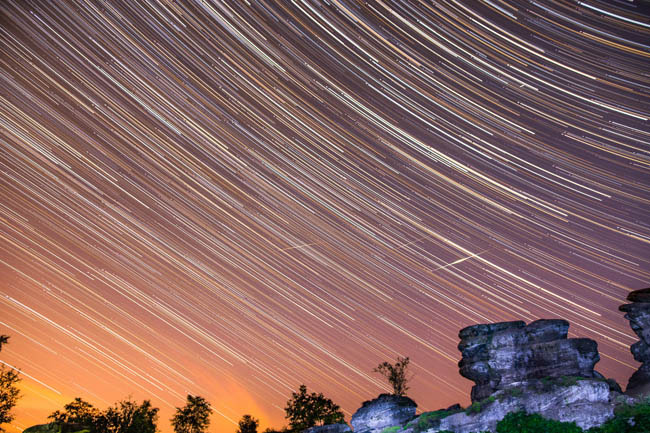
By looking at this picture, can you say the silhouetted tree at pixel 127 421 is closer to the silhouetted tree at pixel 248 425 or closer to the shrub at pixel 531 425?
the silhouetted tree at pixel 248 425

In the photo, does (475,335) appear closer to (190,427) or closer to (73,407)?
(190,427)

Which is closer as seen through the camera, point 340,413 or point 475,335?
point 475,335

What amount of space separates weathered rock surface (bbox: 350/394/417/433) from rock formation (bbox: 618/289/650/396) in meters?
20.8

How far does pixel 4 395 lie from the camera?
2410 inches

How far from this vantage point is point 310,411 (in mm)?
70375

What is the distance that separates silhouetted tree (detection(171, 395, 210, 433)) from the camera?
240 ft

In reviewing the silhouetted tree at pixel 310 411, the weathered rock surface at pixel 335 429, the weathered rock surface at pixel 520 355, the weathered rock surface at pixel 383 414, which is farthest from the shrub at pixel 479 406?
the silhouetted tree at pixel 310 411

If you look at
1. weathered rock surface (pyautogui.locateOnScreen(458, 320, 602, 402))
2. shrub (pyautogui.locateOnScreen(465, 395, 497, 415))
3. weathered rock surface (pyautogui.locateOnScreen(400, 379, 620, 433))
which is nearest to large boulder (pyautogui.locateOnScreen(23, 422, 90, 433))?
weathered rock surface (pyautogui.locateOnScreen(400, 379, 620, 433))

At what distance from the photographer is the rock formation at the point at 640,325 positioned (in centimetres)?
4244

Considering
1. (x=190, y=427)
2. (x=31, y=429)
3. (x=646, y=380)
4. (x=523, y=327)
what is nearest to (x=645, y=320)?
(x=646, y=380)

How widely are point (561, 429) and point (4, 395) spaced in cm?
6833

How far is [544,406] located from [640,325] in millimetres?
16095

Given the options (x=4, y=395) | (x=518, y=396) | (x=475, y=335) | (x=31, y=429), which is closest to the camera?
(x=518, y=396)

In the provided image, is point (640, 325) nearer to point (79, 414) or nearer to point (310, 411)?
point (310, 411)
